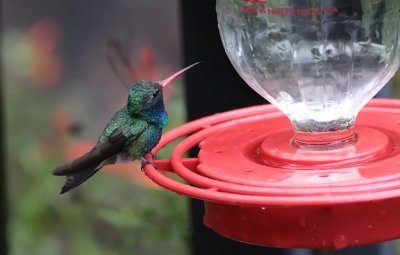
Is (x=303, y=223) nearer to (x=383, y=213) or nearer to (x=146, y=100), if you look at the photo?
(x=383, y=213)

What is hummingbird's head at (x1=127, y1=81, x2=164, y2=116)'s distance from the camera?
2.01 m

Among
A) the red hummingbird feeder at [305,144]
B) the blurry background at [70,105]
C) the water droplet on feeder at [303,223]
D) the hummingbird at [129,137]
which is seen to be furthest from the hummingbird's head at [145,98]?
the blurry background at [70,105]

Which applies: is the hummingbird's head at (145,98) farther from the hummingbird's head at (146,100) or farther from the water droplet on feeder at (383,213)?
the water droplet on feeder at (383,213)

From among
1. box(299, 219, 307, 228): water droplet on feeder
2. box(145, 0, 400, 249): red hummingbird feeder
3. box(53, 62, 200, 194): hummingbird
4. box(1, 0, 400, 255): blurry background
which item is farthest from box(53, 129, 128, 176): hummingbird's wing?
box(1, 0, 400, 255): blurry background

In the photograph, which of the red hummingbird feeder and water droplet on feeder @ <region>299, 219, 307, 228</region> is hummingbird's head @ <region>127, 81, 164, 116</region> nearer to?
the red hummingbird feeder

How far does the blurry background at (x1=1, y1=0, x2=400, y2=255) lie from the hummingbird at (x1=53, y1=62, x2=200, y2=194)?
1.02 m

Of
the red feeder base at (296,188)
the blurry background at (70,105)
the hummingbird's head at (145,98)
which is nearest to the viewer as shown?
the red feeder base at (296,188)

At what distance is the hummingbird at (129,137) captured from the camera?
1908 mm

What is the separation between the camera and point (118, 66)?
3219mm

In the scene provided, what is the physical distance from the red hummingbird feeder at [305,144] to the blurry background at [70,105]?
1.56m

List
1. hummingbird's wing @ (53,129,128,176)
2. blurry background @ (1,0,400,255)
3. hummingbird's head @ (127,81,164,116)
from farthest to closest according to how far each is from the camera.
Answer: blurry background @ (1,0,400,255) → hummingbird's head @ (127,81,164,116) → hummingbird's wing @ (53,129,128,176)

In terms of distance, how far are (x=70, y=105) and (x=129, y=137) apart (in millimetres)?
1512

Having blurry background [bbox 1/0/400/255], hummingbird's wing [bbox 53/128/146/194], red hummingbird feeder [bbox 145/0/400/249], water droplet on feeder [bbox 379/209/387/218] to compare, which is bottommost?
blurry background [bbox 1/0/400/255]

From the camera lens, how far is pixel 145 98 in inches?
79.4
